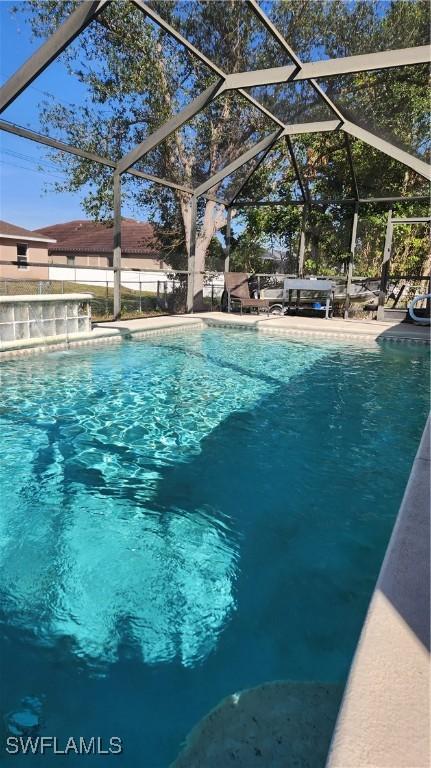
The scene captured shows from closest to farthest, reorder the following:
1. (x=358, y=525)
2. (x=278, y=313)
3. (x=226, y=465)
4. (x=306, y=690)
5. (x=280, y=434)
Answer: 1. (x=306, y=690)
2. (x=358, y=525)
3. (x=226, y=465)
4. (x=280, y=434)
5. (x=278, y=313)

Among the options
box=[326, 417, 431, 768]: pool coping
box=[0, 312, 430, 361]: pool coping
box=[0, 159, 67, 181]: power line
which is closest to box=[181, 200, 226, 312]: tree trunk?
box=[0, 312, 430, 361]: pool coping

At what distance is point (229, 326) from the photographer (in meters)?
11.3

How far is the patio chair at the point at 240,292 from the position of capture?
13.1 m

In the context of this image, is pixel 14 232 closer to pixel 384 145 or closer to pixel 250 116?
pixel 250 116

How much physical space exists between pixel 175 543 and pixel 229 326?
879 cm

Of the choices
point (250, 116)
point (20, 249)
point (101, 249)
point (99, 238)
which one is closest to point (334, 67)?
point (250, 116)

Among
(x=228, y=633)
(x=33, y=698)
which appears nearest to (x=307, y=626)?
(x=228, y=633)

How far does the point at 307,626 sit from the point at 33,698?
3.74 ft

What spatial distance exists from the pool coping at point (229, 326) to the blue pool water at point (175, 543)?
76.1 inches

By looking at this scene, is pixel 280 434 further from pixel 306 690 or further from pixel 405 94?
pixel 405 94

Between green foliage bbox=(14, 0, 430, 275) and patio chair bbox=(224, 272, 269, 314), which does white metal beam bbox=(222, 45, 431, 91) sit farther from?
patio chair bbox=(224, 272, 269, 314)

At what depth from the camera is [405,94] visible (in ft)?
34.4

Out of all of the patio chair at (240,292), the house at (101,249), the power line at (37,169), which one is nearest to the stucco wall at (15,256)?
the house at (101,249)

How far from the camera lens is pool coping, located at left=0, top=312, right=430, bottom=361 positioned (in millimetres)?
7703
